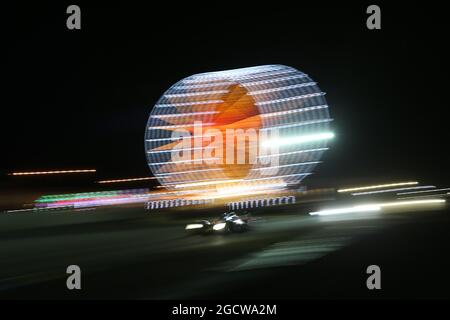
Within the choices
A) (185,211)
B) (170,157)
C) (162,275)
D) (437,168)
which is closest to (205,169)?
(170,157)

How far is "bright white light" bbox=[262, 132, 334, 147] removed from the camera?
14984 millimetres

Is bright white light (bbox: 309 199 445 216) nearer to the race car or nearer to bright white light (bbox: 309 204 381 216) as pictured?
bright white light (bbox: 309 204 381 216)

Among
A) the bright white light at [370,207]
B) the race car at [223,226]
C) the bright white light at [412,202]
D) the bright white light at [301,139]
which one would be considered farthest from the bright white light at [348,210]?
the bright white light at [301,139]

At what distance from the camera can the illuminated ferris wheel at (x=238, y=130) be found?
15109 millimetres

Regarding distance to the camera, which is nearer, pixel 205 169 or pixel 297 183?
pixel 297 183

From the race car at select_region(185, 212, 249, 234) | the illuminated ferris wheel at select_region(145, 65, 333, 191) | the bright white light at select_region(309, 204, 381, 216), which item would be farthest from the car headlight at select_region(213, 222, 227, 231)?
the illuminated ferris wheel at select_region(145, 65, 333, 191)

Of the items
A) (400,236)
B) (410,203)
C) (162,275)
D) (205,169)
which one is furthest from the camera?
(205,169)

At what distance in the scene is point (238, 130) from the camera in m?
16.9

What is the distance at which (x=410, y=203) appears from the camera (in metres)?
11.9

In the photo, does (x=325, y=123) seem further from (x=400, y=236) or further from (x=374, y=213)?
(x=400, y=236)

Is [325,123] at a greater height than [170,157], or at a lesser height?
greater

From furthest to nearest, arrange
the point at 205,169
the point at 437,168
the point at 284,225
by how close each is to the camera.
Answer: the point at 205,169, the point at 437,168, the point at 284,225

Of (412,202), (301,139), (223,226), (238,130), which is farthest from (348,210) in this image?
(238,130)

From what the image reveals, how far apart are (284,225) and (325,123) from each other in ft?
19.6
